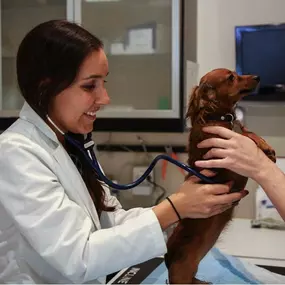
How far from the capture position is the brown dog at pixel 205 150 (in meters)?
0.93

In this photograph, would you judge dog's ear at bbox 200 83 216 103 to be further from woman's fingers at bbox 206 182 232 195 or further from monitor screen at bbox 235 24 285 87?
monitor screen at bbox 235 24 285 87

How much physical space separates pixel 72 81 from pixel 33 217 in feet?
1.02

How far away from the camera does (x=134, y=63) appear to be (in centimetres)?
231

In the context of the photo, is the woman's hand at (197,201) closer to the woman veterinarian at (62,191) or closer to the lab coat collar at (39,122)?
the woman veterinarian at (62,191)

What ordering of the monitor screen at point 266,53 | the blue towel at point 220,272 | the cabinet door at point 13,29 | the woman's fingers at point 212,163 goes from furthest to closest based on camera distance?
1. the cabinet door at point 13,29
2. the monitor screen at point 266,53
3. the blue towel at point 220,272
4. the woman's fingers at point 212,163

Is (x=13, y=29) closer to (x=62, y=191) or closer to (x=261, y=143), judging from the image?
(x=62, y=191)

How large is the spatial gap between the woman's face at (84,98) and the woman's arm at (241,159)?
28 cm

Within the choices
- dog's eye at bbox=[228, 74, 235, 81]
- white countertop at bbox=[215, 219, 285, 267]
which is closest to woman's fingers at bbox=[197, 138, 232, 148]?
dog's eye at bbox=[228, 74, 235, 81]

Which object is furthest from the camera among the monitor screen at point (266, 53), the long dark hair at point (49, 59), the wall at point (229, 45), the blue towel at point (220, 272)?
the wall at point (229, 45)

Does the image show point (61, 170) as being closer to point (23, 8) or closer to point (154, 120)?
point (154, 120)

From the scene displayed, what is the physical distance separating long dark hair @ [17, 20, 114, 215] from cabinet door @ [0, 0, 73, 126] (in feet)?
4.47

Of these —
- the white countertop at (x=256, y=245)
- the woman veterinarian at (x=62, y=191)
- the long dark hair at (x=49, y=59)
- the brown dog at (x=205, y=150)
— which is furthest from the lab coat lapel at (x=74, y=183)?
the white countertop at (x=256, y=245)

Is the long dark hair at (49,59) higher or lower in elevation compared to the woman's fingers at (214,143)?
higher

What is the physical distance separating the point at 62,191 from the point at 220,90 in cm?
39
